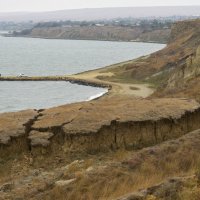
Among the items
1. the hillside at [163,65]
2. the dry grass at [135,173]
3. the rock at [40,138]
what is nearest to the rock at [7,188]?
the dry grass at [135,173]

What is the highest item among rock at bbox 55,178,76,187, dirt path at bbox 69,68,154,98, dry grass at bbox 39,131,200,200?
dry grass at bbox 39,131,200,200

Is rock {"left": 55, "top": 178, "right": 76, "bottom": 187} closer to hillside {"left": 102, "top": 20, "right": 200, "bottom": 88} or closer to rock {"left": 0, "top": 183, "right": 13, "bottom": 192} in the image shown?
rock {"left": 0, "top": 183, "right": 13, "bottom": 192}

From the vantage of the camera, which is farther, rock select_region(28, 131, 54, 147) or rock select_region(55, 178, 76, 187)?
rock select_region(28, 131, 54, 147)

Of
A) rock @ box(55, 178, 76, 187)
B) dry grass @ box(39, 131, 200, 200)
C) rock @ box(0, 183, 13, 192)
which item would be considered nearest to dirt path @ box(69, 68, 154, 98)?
dry grass @ box(39, 131, 200, 200)

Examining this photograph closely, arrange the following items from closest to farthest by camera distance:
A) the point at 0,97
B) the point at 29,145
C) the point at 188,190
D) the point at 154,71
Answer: the point at 188,190 → the point at 29,145 → the point at 0,97 → the point at 154,71

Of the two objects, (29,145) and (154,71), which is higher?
(29,145)

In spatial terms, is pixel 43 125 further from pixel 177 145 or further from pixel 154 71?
Answer: pixel 154 71

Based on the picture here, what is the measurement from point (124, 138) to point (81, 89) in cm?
5014

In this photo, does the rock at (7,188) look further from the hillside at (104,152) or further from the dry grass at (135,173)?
the dry grass at (135,173)

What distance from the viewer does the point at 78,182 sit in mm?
10078

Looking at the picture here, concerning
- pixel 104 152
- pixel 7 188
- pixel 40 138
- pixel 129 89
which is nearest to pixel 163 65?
pixel 129 89

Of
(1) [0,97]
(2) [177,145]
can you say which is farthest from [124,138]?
(1) [0,97]

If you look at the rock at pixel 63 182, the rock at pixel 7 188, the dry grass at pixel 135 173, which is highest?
the dry grass at pixel 135 173

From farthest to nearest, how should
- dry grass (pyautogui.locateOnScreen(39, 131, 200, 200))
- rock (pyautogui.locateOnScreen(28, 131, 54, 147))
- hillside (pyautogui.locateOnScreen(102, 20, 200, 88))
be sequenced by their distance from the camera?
hillside (pyautogui.locateOnScreen(102, 20, 200, 88)), rock (pyautogui.locateOnScreen(28, 131, 54, 147)), dry grass (pyautogui.locateOnScreen(39, 131, 200, 200))
